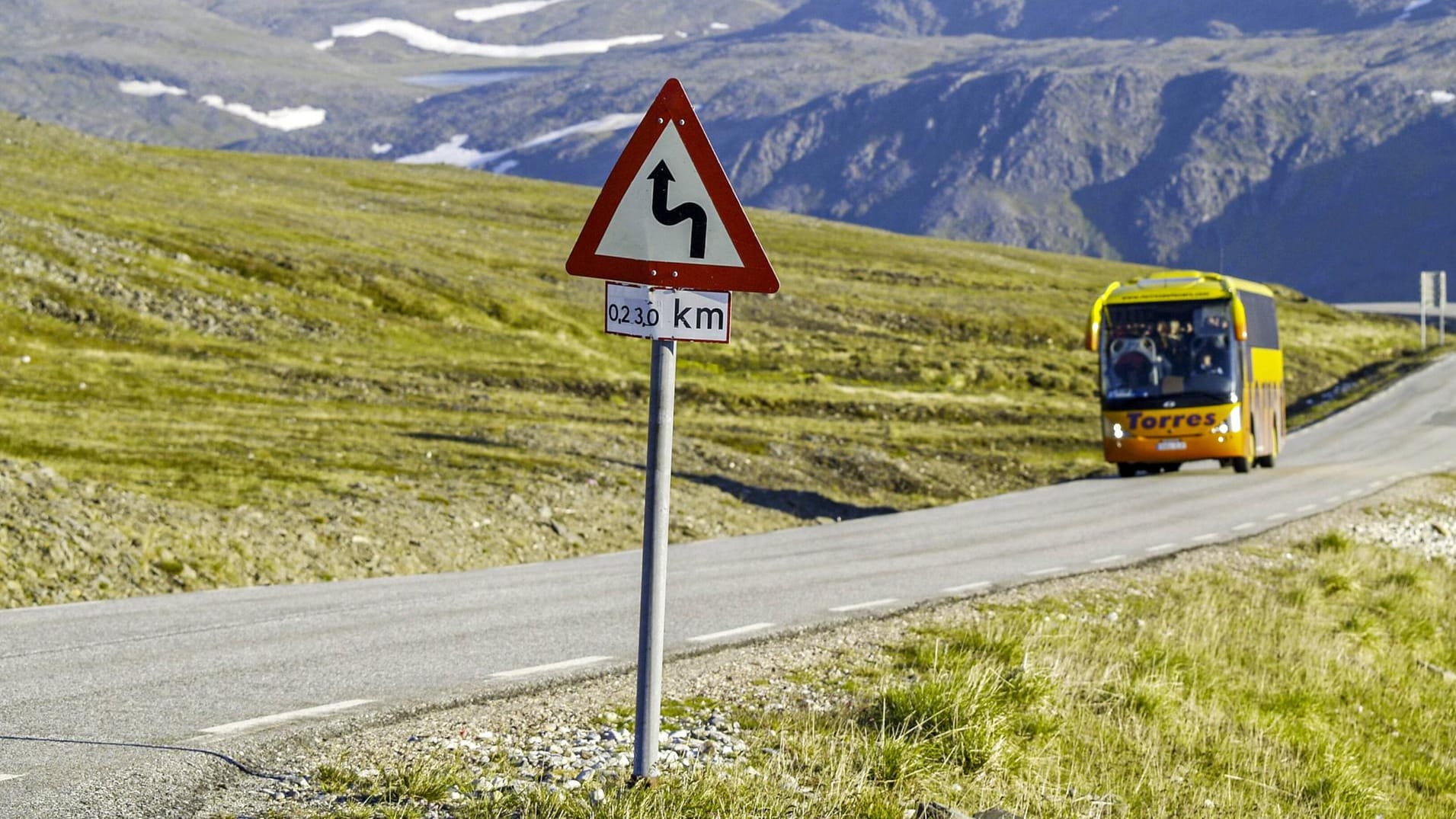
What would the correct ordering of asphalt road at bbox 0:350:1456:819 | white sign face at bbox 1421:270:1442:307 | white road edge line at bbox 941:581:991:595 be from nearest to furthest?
asphalt road at bbox 0:350:1456:819
white road edge line at bbox 941:581:991:595
white sign face at bbox 1421:270:1442:307

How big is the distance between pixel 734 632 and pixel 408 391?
3151 cm

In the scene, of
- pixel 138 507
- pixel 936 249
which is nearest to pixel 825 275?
pixel 936 249

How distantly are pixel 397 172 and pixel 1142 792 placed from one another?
15932cm

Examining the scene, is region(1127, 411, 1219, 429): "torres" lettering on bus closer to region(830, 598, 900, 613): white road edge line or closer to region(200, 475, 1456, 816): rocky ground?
region(830, 598, 900, 613): white road edge line

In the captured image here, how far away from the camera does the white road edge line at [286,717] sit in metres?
8.18

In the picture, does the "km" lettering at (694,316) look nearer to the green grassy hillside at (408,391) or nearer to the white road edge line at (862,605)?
the white road edge line at (862,605)

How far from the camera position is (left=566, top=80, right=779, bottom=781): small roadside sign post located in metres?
6.12

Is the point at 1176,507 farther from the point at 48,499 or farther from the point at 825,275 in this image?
the point at 825,275

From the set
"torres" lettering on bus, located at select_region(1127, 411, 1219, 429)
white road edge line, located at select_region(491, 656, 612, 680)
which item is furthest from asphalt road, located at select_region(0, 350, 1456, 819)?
"torres" lettering on bus, located at select_region(1127, 411, 1219, 429)

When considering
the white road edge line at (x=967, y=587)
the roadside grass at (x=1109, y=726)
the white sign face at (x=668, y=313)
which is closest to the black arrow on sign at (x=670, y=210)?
the white sign face at (x=668, y=313)

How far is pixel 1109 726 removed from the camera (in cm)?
959

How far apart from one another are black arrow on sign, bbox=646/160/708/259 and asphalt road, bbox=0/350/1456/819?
3.49 meters

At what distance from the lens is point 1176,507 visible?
90.5 feet

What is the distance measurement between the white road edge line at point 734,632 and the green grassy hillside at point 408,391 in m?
7.46
